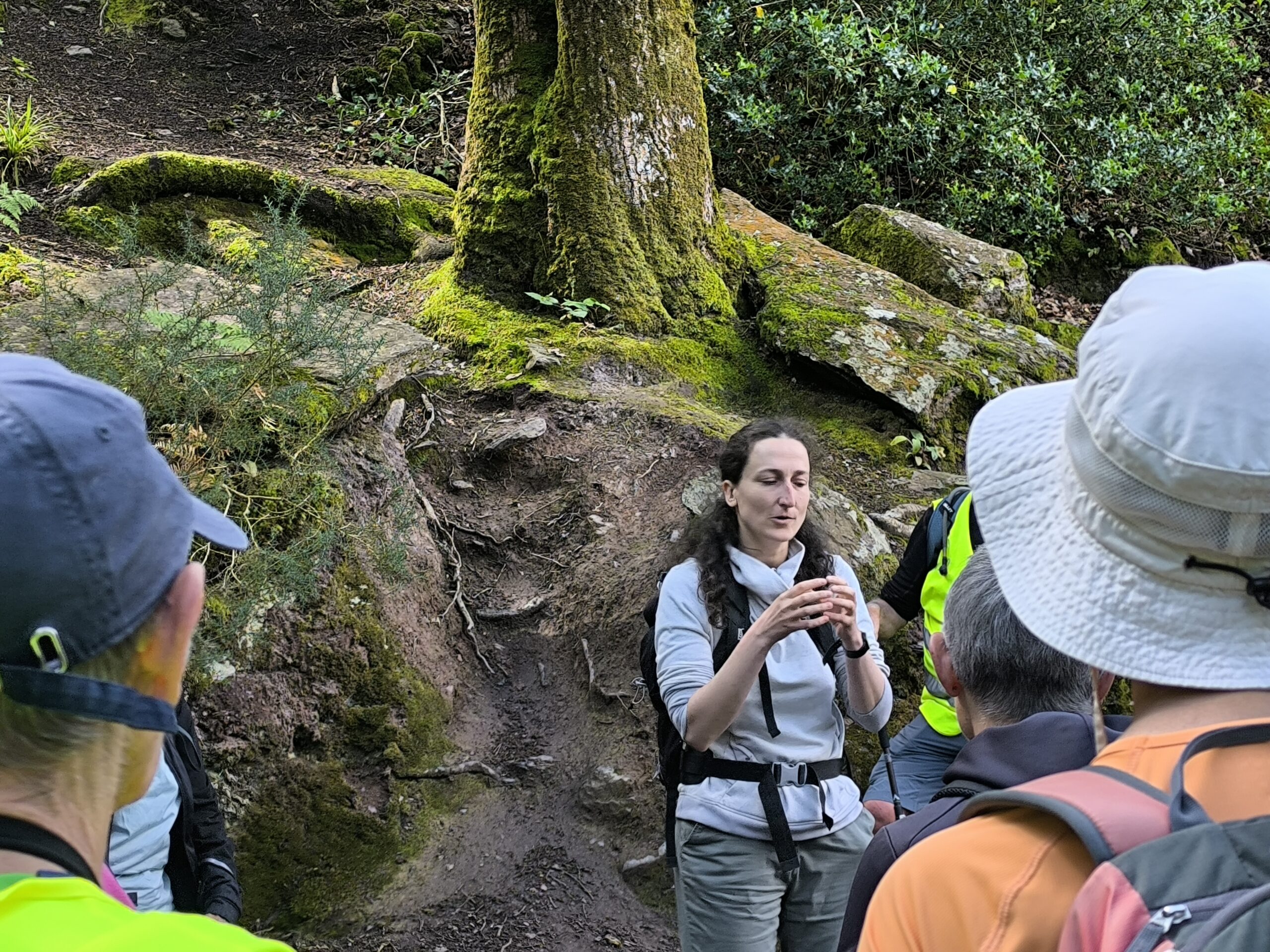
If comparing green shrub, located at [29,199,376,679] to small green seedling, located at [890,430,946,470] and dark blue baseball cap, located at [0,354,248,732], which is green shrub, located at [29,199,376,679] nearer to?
dark blue baseball cap, located at [0,354,248,732]

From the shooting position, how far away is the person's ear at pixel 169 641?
1.33 m

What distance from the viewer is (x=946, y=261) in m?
8.20

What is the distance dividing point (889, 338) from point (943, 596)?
3.49m

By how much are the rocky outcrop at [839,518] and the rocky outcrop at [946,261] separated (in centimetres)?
330

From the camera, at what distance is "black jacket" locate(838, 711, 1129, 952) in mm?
1651

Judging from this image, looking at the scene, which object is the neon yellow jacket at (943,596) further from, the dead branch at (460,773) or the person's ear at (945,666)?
the dead branch at (460,773)

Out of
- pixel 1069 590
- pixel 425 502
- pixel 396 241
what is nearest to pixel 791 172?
pixel 396 241

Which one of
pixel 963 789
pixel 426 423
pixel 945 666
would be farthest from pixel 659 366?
pixel 963 789

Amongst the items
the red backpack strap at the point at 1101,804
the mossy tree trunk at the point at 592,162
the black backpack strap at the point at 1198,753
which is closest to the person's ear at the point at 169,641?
the red backpack strap at the point at 1101,804

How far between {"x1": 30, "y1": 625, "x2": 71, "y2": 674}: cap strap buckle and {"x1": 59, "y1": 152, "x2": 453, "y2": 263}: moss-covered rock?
664 centimetres

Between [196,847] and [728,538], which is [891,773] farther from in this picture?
[196,847]

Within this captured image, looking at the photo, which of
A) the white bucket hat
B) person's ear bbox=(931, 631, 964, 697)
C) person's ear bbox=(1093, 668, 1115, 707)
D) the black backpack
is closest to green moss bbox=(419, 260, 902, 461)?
the black backpack

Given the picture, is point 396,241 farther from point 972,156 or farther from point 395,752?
point 972,156

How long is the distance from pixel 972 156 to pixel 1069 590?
9.43m
